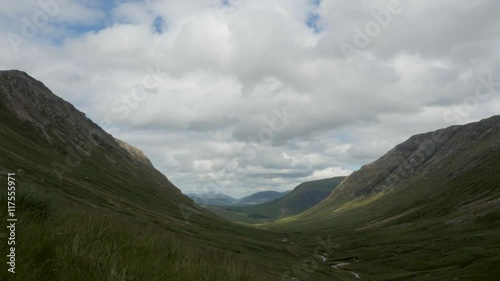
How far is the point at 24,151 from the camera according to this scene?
144250 millimetres

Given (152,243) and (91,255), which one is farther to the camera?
(152,243)

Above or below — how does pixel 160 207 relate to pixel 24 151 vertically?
below

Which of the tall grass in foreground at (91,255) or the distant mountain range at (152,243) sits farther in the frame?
the distant mountain range at (152,243)

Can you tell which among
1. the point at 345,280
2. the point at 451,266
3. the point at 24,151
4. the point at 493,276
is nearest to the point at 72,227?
the point at 493,276

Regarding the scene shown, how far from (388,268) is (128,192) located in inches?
4819

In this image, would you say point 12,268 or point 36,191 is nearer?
point 12,268

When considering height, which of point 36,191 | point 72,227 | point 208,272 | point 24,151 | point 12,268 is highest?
point 24,151

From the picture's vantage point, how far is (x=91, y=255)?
5.23 m

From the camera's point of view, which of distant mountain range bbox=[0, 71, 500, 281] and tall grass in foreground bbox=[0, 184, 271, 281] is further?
distant mountain range bbox=[0, 71, 500, 281]

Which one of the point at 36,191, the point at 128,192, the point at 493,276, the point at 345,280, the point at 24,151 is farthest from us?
the point at 128,192

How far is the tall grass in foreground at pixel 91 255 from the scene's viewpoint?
4766 mm

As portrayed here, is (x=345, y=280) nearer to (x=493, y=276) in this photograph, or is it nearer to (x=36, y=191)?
(x=493, y=276)

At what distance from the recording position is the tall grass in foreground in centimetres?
477

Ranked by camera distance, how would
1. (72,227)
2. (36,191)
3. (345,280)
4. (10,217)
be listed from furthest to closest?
(345,280) < (36,191) < (72,227) < (10,217)
